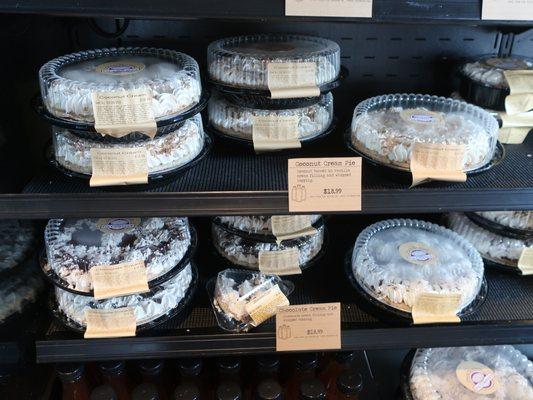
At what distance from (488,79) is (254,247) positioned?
0.80 meters

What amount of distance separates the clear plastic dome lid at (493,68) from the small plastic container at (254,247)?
2.00 feet

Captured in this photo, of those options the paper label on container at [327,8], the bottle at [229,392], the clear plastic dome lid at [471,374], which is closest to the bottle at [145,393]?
the bottle at [229,392]

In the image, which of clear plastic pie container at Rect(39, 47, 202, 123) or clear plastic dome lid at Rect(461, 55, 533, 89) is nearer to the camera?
clear plastic pie container at Rect(39, 47, 202, 123)

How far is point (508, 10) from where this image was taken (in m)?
1.06

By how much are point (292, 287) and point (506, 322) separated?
0.58m

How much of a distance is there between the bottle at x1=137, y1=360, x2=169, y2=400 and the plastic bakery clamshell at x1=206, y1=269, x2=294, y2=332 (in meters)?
0.20

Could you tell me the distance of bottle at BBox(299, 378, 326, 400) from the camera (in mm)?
1298

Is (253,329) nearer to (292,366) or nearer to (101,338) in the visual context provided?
(292,366)

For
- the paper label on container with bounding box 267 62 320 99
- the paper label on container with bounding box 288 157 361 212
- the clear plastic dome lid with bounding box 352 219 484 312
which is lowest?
the clear plastic dome lid with bounding box 352 219 484 312

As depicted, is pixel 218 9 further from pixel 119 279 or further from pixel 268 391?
pixel 268 391

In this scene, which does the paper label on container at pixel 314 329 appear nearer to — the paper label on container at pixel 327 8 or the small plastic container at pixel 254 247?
the small plastic container at pixel 254 247

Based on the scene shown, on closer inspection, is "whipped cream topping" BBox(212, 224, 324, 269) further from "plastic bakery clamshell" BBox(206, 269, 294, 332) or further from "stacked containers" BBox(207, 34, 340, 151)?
"stacked containers" BBox(207, 34, 340, 151)

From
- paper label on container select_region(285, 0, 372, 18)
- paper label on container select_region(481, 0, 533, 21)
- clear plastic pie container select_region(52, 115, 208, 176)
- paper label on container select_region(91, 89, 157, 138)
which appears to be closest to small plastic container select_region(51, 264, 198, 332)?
clear plastic pie container select_region(52, 115, 208, 176)

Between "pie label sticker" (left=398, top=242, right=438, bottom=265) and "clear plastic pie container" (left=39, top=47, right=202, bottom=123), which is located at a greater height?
"clear plastic pie container" (left=39, top=47, right=202, bottom=123)
